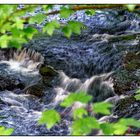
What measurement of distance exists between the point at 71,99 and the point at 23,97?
0.95 metres

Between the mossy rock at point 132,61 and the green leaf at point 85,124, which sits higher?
the green leaf at point 85,124

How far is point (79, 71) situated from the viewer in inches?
73.9

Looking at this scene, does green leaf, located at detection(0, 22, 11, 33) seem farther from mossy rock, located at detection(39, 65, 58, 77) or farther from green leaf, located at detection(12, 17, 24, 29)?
mossy rock, located at detection(39, 65, 58, 77)

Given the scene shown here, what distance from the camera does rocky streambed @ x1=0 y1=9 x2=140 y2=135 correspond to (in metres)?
1.69

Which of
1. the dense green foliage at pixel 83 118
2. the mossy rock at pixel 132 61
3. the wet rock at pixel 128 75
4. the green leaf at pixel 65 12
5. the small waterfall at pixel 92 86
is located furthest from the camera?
the mossy rock at pixel 132 61

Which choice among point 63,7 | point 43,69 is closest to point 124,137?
point 63,7

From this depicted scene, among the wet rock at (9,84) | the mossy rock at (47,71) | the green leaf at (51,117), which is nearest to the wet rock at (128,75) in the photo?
the mossy rock at (47,71)

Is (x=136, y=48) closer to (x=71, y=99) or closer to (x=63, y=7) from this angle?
(x=63, y=7)

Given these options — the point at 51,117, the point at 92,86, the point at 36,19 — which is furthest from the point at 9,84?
the point at 51,117

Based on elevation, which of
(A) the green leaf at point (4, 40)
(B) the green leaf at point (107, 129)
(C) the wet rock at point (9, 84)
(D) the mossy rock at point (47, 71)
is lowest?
(C) the wet rock at point (9, 84)

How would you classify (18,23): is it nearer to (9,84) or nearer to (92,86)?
(92,86)

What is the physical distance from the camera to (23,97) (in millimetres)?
1884

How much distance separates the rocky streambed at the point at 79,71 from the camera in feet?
5.54

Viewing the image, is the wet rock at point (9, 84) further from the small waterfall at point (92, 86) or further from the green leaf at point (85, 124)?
the green leaf at point (85, 124)
